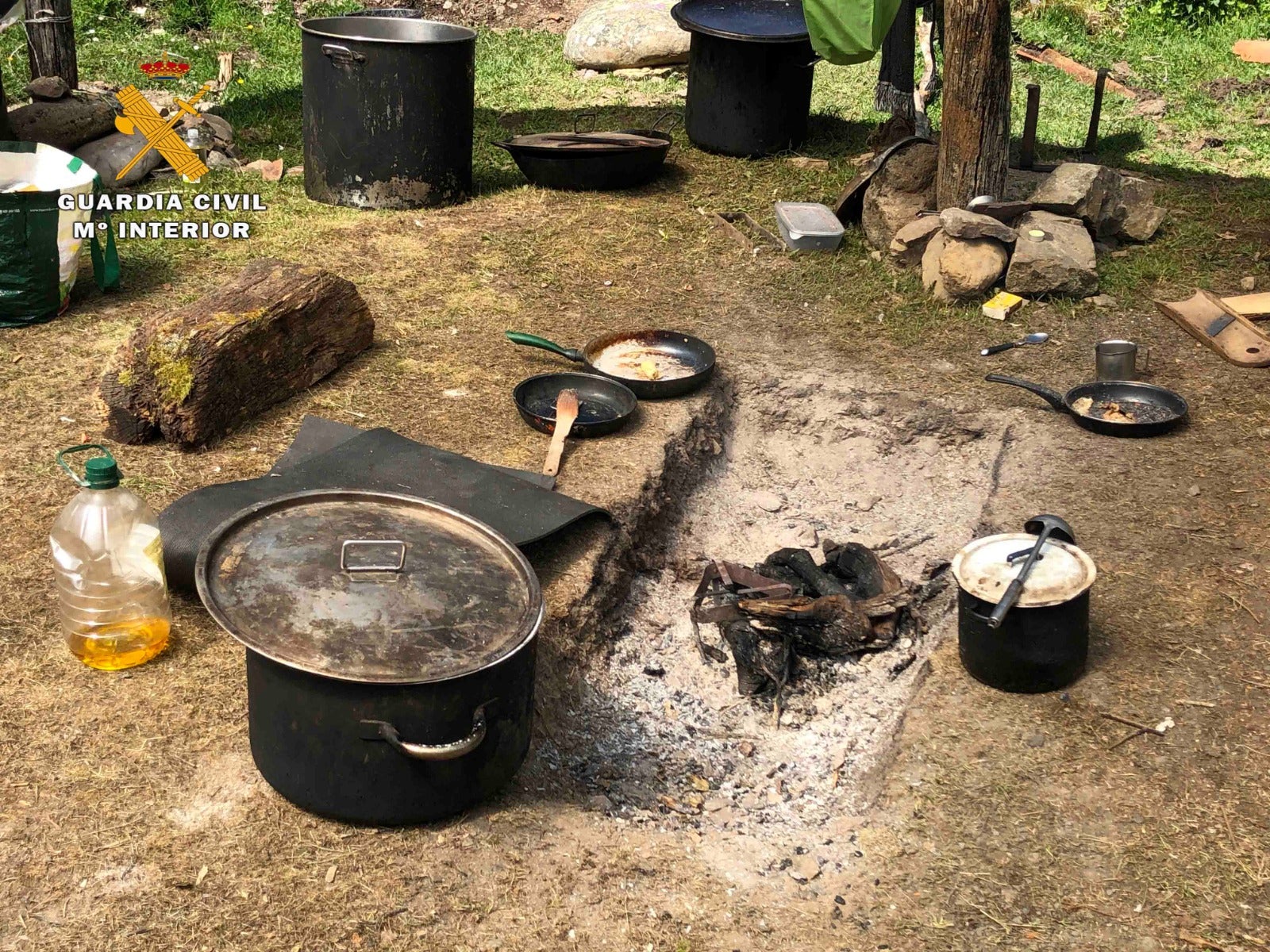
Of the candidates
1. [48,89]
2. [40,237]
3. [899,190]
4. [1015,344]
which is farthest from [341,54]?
[1015,344]

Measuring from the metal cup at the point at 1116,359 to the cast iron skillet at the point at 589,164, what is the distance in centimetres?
361

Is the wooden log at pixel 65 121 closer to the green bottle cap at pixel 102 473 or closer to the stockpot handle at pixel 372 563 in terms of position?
the green bottle cap at pixel 102 473

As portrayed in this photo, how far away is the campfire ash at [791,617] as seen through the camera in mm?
4355

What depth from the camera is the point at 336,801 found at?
314 centimetres

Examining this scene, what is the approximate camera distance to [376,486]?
4391 mm

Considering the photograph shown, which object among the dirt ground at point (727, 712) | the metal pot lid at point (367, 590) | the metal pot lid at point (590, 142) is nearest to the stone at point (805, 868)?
the dirt ground at point (727, 712)

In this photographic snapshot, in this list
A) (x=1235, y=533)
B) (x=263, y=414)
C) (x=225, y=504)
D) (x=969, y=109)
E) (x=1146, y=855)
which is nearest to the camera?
(x=1146, y=855)

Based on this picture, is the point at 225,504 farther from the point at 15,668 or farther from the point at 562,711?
the point at 562,711

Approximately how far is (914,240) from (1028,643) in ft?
12.3

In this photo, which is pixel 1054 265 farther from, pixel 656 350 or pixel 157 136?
pixel 157 136

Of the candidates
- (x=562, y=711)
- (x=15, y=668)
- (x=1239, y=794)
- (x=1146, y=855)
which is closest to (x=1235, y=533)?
(x=1239, y=794)

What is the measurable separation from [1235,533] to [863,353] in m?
2.12

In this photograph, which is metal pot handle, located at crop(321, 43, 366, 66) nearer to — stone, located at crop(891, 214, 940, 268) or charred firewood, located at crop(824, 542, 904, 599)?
stone, located at crop(891, 214, 940, 268)

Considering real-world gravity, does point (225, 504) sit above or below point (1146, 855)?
above
